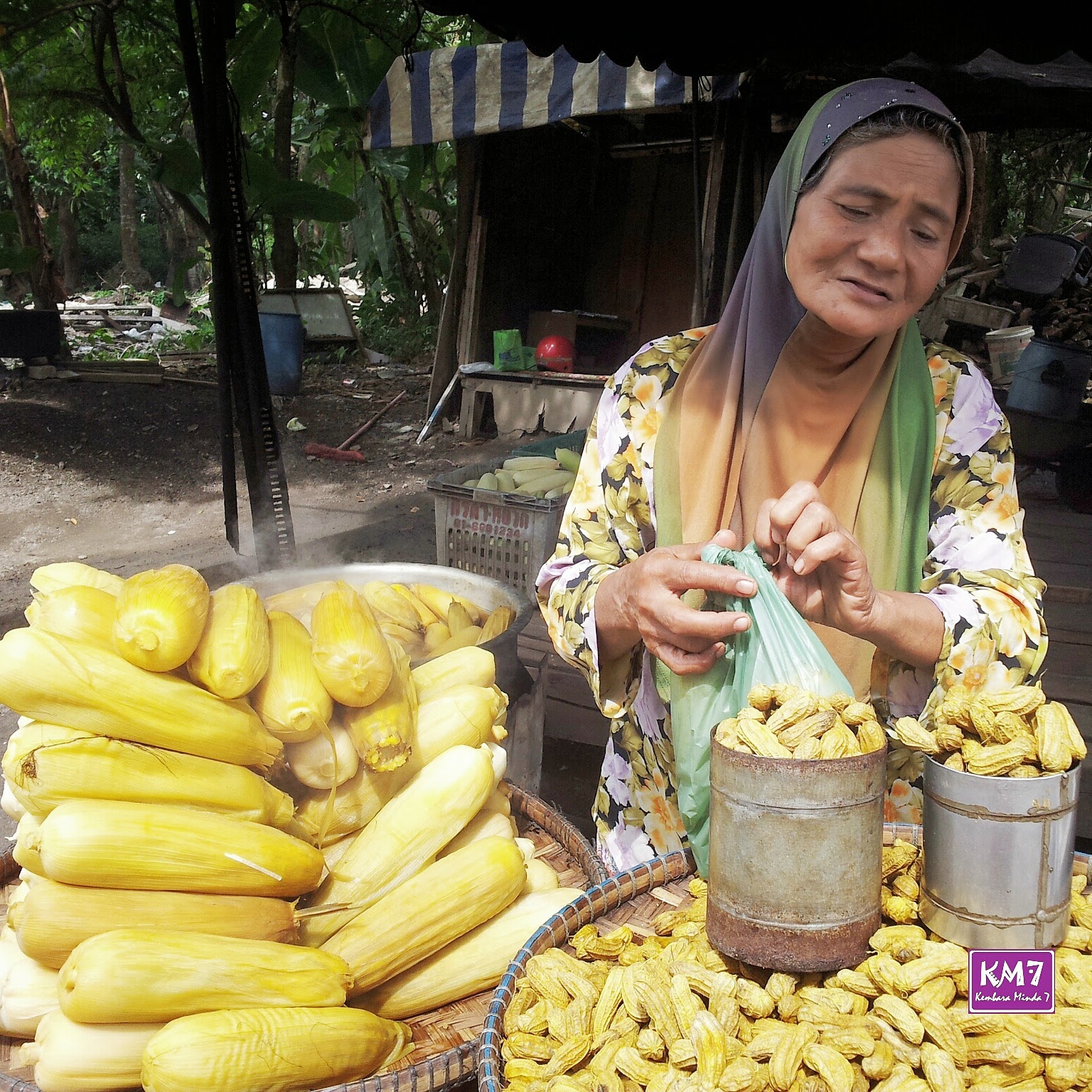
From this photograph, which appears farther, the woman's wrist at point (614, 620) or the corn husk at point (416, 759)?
the corn husk at point (416, 759)

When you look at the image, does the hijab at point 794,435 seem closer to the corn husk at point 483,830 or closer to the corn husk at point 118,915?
the corn husk at point 483,830

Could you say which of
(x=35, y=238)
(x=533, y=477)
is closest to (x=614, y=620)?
(x=533, y=477)

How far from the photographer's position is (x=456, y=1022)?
150cm

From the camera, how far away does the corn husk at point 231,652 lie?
1528 mm

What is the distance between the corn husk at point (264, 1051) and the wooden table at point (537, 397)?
6357 mm

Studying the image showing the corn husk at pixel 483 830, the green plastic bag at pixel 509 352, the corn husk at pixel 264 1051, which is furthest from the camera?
the green plastic bag at pixel 509 352

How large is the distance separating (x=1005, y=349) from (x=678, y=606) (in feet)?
27.1

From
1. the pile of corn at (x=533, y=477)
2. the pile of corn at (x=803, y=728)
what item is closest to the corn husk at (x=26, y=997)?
the pile of corn at (x=803, y=728)

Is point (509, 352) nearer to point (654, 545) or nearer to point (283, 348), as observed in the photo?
point (283, 348)

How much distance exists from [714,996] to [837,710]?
0.38 meters

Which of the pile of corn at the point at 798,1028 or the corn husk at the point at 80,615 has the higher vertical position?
the corn husk at the point at 80,615

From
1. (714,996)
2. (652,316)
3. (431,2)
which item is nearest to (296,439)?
(652,316)

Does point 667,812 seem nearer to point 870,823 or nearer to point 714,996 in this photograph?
point 714,996

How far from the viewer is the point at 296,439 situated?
29.7 feet
